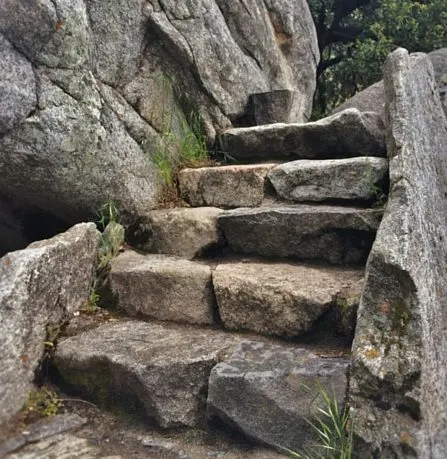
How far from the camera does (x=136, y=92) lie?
3.73 m

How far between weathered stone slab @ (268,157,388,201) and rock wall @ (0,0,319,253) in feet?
3.04

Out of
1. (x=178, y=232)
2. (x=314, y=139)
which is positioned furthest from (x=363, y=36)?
(x=178, y=232)

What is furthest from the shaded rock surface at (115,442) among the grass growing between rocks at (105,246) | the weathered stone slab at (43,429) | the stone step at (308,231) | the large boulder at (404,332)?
the stone step at (308,231)

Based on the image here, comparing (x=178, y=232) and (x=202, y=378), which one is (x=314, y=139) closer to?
(x=178, y=232)

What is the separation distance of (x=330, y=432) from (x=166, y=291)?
3.96 ft

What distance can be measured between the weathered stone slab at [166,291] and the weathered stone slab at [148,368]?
6.1 inches

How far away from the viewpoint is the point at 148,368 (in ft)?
7.56

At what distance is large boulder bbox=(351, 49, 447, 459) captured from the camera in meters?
1.85

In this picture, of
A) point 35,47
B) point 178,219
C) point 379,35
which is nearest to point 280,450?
point 178,219

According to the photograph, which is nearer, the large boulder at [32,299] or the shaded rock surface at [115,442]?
the shaded rock surface at [115,442]

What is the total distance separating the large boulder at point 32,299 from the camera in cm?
225

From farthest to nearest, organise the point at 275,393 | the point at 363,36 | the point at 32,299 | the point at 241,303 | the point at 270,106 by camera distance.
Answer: the point at 363,36
the point at 270,106
the point at 241,303
the point at 32,299
the point at 275,393

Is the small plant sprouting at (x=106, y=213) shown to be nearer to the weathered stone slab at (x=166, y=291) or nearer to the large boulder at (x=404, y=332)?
the weathered stone slab at (x=166, y=291)

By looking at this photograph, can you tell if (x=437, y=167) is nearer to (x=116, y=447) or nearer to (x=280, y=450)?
(x=280, y=450)
